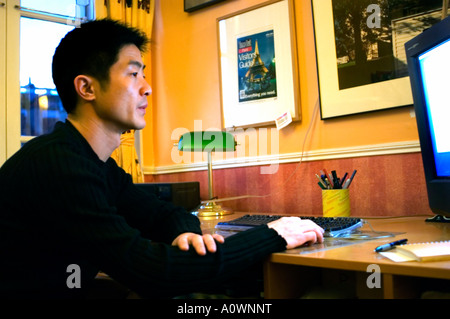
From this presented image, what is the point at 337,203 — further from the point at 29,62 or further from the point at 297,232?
the point at 29,62

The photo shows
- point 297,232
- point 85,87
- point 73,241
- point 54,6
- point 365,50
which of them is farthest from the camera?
point 54,6

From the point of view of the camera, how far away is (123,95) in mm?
1085

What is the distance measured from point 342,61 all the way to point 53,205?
4.22ft

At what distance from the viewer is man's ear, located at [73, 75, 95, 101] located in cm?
106

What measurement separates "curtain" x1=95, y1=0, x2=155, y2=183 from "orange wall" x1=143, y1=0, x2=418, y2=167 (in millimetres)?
79

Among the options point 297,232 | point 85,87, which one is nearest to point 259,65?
point 85,87

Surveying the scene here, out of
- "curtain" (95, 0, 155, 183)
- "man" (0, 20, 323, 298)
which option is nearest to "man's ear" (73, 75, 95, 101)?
"man" (0, 20, 323, 298)

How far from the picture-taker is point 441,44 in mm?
1057

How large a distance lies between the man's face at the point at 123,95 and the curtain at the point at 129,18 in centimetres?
116

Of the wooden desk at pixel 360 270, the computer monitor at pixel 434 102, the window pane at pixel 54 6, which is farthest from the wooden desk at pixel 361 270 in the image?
the window pane at pixel 54 6

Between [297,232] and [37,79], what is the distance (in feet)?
6.35

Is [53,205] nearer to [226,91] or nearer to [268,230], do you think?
[268,230]

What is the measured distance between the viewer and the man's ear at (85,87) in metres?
1.06
